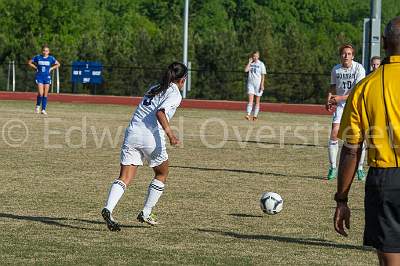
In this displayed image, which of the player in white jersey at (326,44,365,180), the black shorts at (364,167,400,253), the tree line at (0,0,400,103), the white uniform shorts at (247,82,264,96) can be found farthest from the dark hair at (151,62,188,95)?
the tree line at (0,0,400,103)

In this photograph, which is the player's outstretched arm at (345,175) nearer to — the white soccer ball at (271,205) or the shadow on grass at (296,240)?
the shadow on grass at (296,240)

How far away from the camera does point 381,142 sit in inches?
222

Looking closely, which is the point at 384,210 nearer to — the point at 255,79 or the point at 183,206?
the point at 183,206

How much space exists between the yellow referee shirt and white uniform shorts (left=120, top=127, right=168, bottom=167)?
467cm

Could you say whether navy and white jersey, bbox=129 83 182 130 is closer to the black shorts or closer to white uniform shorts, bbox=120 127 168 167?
white uniform shorts, bbox=120 127 168 167

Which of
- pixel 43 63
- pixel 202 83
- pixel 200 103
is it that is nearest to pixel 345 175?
pixel 43 63

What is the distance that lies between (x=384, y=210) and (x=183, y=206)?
640 cm

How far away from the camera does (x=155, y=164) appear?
10320mm

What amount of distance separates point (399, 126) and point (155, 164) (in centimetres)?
502

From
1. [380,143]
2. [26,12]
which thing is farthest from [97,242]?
[26,12]

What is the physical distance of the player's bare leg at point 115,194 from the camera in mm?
9812

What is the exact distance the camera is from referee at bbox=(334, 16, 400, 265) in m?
5.53

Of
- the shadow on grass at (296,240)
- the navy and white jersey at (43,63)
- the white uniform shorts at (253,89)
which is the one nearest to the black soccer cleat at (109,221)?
the shadow on grass at (296,240)

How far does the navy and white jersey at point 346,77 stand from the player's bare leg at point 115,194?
565cm
